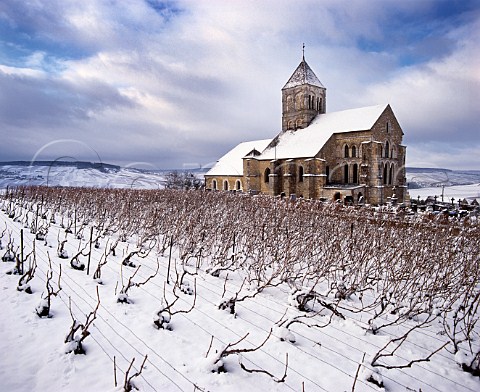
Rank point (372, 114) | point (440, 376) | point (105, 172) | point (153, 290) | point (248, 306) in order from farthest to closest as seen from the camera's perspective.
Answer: point (105, 172) < point (372, 114) < point (153, 290) < point (248, 306) < point (440, 376)

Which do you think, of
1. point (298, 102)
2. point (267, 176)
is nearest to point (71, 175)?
point (267, 176)

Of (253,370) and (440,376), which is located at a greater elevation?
(253,370)

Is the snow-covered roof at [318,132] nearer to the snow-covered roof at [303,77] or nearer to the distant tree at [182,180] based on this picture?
the snow-covered roof at [303,77]

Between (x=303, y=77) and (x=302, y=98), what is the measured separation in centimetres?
290

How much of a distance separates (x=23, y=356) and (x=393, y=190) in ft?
106

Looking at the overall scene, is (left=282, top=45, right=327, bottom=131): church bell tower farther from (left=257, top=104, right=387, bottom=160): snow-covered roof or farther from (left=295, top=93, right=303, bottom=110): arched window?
(left=257, top=104, right=387, bottom=160): snow-covered roof

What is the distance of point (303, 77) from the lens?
37.4 m

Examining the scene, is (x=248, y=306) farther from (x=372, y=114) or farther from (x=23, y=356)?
(x=372, y=114)

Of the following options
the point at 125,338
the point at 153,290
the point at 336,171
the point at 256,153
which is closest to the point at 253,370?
the point at 125,338

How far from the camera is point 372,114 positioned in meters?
30.0

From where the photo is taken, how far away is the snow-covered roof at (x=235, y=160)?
39375 millimetres

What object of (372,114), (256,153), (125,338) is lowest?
(125,338)

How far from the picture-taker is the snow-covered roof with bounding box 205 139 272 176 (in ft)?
129

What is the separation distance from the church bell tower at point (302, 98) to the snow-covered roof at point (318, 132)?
144 centimetres
